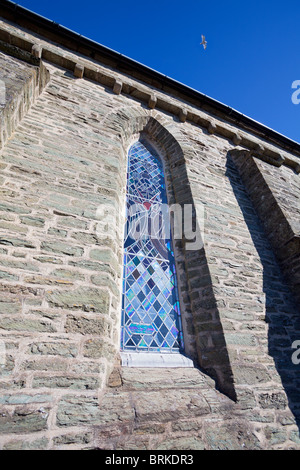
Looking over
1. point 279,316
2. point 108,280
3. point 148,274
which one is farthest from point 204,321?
point 108,280

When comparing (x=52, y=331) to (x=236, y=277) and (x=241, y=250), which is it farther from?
(x=241, y=250)

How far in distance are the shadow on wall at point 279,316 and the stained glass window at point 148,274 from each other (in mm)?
1153

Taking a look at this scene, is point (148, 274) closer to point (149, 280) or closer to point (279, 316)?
point (149, 280)

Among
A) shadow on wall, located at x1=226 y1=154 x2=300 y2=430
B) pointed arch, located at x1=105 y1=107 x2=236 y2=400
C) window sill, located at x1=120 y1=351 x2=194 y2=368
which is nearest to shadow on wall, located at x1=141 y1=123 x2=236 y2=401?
pointed arch, located at x1=105 y1=107 x2=236 y2=400

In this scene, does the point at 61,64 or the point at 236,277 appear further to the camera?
the point at 61,64

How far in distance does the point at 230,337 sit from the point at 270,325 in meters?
0.73

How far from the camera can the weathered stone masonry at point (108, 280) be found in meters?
1.71

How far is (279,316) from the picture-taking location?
2969 mm

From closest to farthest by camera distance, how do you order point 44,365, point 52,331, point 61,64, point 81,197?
1. point 44,365
2. point 52,331
3. point 81,197
4. point 61,64

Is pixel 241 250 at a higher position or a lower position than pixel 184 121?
lower

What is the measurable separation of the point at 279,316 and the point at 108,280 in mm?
2321

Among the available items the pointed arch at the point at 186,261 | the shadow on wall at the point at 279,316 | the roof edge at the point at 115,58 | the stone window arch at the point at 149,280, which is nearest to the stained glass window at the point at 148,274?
the stone window arch at the point at 149,280

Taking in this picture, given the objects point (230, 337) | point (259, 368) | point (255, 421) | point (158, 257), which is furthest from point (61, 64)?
point (255, 421)

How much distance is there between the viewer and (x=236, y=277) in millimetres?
3023
